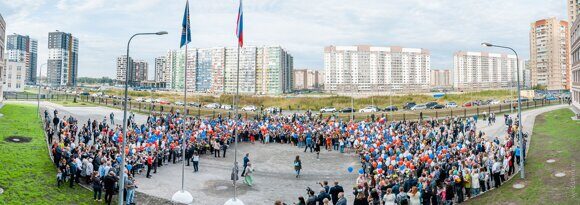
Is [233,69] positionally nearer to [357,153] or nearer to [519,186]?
[357,153]

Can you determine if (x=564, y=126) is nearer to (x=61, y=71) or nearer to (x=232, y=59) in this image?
(x=232, y=59)

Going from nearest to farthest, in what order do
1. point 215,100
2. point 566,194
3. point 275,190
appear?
1. point 566,194
2. point 275,190
3. point 215,100

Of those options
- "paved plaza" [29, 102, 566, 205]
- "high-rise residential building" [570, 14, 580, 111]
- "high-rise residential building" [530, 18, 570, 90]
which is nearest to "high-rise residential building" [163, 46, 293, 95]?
"high-rise residential building" [530, 18, 570, 90]

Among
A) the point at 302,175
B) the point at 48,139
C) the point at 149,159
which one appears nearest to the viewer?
the point at 149,159

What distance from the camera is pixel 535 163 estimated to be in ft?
72.1

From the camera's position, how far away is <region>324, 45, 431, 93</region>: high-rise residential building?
15712 cm

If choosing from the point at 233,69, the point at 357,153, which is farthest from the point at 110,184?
the point at 233,69

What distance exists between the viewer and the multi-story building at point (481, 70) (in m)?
183

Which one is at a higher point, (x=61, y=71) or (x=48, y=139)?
(x=61, y=71)

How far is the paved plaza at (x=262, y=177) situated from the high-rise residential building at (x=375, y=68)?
406 ft

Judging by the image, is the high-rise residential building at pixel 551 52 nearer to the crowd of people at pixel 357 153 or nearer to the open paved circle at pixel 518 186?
the crowd of people at pixel 357 153

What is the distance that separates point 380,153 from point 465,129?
13055 mm

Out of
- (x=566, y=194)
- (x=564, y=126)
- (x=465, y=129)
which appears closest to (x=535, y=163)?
(x=566, y=194)

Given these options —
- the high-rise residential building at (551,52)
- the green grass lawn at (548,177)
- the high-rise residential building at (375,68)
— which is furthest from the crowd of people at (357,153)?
the high-rise residential building at (551,52)
